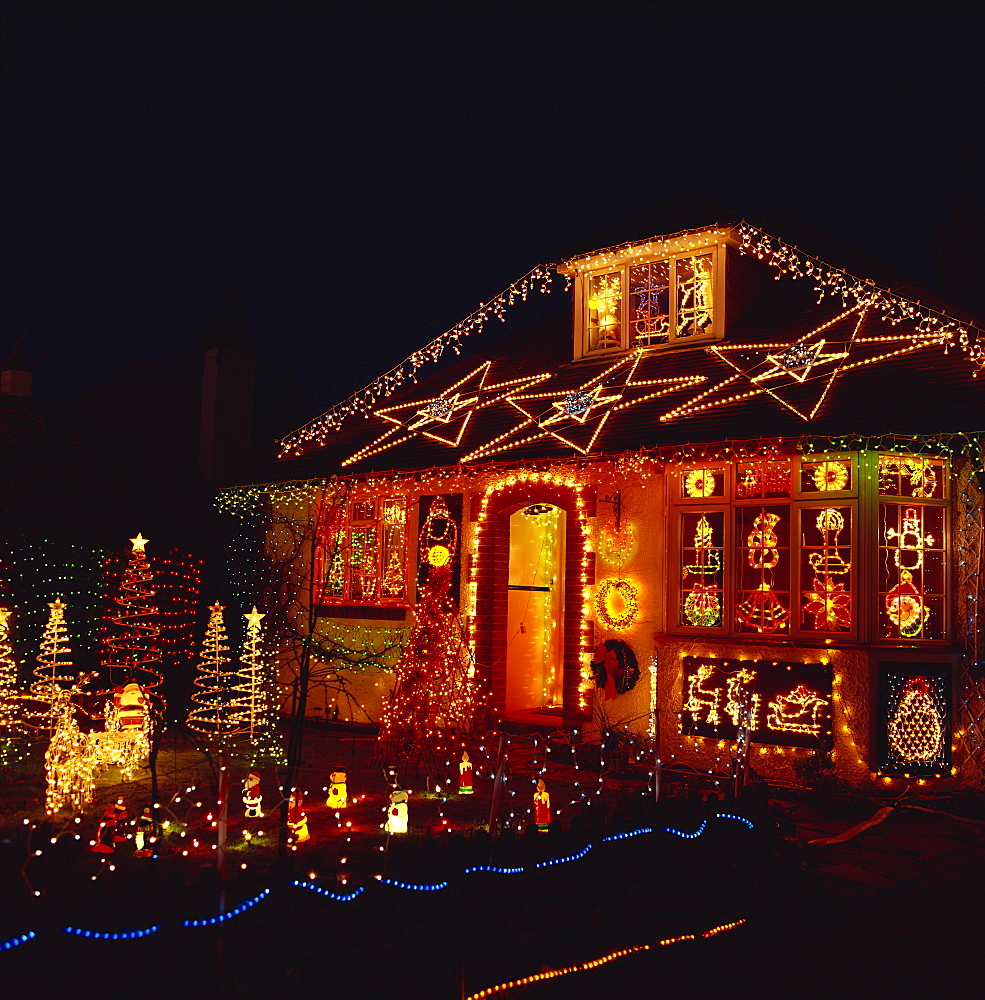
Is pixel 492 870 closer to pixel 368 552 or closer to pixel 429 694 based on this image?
pixel 429 694

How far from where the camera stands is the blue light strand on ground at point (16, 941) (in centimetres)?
427

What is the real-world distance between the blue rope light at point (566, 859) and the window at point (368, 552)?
29.5ft

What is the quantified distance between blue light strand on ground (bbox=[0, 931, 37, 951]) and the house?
11.9 ft

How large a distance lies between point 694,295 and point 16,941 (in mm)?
11910

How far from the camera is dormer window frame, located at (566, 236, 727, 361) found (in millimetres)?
13781

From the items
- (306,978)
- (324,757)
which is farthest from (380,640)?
(306,978)

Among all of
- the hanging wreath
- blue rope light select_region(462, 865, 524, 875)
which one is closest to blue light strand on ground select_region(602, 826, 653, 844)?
blue rope light select_region(462, 865, 524, 875)

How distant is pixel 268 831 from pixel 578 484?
19.9 feet

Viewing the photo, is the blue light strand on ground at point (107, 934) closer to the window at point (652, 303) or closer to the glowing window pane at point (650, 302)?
the window at point (652, 303)

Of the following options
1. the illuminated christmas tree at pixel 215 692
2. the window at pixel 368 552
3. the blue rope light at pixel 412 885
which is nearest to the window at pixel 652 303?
the window at pixel 368 552

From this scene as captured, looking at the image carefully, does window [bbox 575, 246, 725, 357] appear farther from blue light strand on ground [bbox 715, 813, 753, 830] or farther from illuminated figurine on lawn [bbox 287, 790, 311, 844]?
illuminated figurine on lawn [bbox 287, 790, 311, 844]

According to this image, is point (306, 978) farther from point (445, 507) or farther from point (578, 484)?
point (445, 507)

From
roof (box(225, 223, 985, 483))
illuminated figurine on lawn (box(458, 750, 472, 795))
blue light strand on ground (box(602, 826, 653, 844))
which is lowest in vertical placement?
illuminated figurine on lawn (box(458, 750, 472, 795))

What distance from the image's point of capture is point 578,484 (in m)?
12.8
